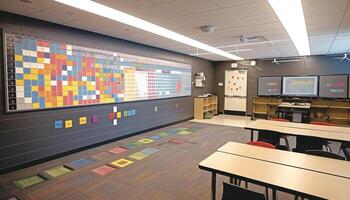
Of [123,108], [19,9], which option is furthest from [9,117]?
[123,108]

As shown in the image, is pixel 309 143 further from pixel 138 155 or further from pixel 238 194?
pixel 138 155

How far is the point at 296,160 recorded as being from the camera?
1996 mm

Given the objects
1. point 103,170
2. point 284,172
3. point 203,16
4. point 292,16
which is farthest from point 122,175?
point 292,16

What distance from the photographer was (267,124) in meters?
3.71

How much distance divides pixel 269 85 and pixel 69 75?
7.22 metres

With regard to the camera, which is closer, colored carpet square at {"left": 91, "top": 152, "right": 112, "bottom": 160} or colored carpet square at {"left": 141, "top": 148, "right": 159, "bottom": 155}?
colored carpet square at {"left": 91, "top": 152, "right": 112, "bottom": 160}

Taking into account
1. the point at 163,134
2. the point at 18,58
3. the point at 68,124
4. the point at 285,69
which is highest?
the point at 285,69

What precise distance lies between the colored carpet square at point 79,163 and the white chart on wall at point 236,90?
22.8 ft

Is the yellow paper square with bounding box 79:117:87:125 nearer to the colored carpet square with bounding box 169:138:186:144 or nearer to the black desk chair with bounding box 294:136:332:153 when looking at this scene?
the colored carpet square with bounding box 169:138:186:144

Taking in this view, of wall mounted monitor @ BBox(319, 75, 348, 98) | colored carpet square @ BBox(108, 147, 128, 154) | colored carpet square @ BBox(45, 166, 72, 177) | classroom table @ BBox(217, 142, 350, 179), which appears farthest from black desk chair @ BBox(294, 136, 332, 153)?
wall mounted monitor @ BBox(319, 75, 348, 98)

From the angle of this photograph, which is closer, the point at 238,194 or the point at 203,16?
the point at 238,194

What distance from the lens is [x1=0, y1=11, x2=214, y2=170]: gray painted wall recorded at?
3156 millimetres

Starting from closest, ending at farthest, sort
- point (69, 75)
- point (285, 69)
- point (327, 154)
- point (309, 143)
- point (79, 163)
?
point (327, 154) < point (309, 143) < point (79, 163) < point (69, 75) < point (285, 69)

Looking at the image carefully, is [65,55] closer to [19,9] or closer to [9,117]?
[19,9]
